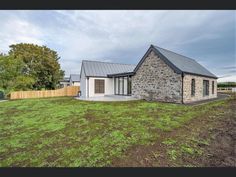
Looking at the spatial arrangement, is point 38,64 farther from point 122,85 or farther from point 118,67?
point 122,85

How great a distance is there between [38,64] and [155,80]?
832 inches

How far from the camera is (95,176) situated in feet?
9.06

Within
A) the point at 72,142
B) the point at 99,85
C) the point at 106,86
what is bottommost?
the point at 72,142

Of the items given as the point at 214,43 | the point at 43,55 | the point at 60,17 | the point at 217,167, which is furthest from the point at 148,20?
the point at 43,55

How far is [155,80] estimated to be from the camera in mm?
13859

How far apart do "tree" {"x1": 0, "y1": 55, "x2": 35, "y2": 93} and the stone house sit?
1016cm

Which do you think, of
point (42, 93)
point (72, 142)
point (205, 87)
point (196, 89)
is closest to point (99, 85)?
point (42, 93)

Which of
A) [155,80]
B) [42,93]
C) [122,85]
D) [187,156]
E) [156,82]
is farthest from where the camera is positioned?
[42,93]

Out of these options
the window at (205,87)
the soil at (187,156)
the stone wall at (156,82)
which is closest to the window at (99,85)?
the stone wall at (156,82)

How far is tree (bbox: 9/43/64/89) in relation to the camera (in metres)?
24.3

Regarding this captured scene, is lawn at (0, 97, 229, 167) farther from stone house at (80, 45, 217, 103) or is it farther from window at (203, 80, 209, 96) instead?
window at (203, 80, 209, 96)

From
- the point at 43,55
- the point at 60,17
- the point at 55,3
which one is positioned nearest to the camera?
the point at 55,3

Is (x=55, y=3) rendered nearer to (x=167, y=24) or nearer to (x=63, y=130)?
(x=63, y=130)

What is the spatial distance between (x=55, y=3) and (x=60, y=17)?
10.1 meters
